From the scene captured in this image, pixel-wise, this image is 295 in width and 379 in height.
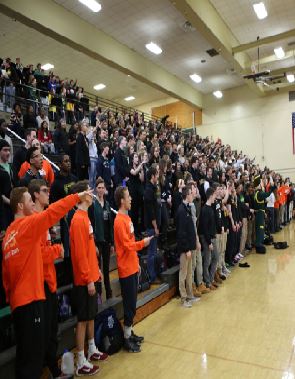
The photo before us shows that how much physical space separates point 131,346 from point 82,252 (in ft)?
3.94

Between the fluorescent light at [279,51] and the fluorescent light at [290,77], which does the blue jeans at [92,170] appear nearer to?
the fluorescent light at [279,51]

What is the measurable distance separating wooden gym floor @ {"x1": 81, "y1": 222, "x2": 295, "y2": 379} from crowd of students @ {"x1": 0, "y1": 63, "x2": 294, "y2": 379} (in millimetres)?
244

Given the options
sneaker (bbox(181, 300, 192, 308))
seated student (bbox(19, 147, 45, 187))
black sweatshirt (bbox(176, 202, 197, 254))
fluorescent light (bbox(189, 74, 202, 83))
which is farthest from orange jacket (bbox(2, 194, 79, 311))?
fluorescent light (bbox(189, 74, 202, 83))

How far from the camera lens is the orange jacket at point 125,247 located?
3.44m

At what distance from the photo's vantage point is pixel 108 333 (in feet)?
11.1

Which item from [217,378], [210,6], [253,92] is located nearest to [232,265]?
[217,378]

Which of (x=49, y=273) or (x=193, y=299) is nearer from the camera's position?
(x=49, y=273)

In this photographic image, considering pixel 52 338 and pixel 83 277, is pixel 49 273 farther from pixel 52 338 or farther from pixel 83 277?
pixel 52 338

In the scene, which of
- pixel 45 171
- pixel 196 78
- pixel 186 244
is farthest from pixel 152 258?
pixel 196 78

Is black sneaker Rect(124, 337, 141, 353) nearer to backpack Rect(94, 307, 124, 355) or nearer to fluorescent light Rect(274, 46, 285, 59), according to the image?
backpack Rect(94, 307, 124, 355)

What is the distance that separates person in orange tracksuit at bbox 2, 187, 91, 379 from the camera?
2062 millimetres

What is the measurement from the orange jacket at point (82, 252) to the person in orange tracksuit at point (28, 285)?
746 mm

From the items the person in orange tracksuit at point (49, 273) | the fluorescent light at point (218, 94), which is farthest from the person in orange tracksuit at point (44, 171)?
the fluorescent light at point (218, 94)

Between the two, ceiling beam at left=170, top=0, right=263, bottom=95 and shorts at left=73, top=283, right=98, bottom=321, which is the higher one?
ceiling beam at left=170, top=0, right=263, bottom=95
